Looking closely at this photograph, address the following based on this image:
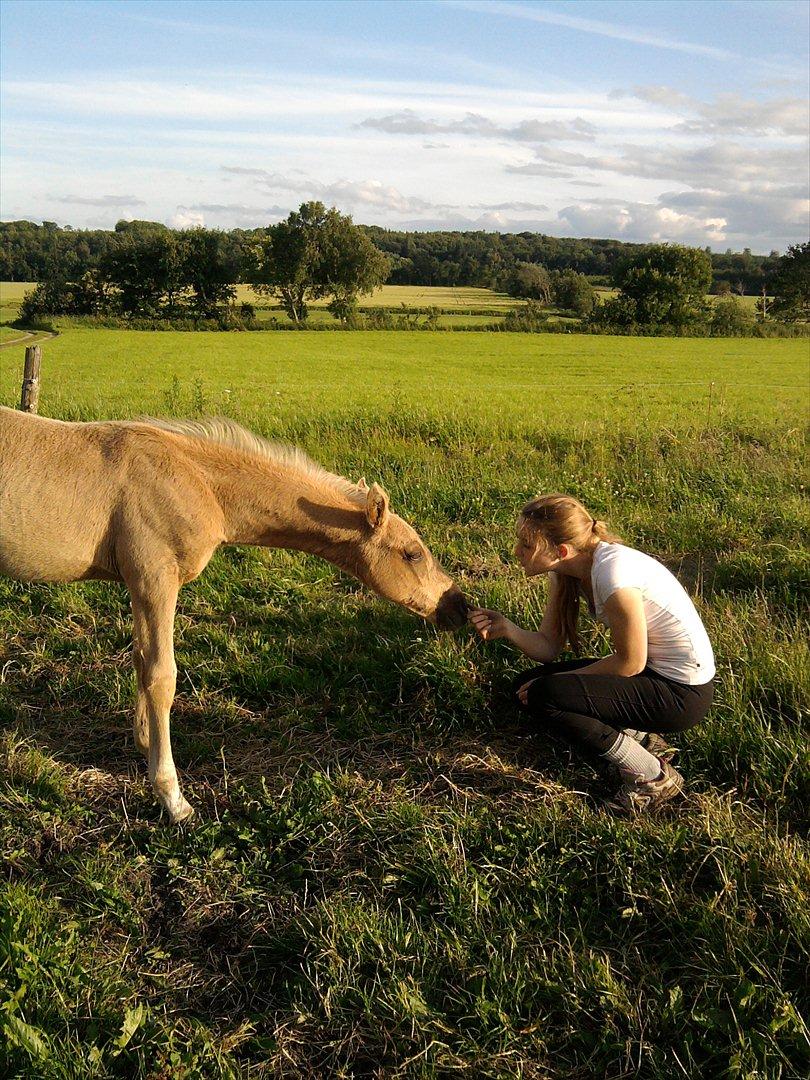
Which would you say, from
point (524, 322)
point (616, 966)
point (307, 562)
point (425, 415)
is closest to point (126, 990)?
point (616, 966)

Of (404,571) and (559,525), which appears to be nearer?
(559,525)

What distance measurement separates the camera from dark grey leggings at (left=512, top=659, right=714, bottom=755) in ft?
12.6

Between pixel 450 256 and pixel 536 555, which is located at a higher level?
pixel 450 256

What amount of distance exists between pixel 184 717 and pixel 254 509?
4.66ft

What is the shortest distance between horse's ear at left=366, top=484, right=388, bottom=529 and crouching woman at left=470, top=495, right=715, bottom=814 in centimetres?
84

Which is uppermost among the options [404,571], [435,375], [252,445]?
[252,445]

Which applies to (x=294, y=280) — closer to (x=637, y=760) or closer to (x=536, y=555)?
(x=536, y=555)

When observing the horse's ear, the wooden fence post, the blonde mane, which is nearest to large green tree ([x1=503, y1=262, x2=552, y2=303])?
the wooden fence post

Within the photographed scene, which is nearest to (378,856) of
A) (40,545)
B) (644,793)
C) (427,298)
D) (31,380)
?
(644,793)

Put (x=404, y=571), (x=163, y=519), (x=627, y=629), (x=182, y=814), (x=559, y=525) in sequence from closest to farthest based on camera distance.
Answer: (x=627, y=629), (x=182, y=814), (x=559, y=525), (x=163, y=519), (x=404, y=571)

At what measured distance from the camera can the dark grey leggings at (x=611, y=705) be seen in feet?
12.6

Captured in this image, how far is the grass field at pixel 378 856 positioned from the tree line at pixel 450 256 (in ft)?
285

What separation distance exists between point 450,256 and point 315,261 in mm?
41468

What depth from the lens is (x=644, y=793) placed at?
12.1 feet
